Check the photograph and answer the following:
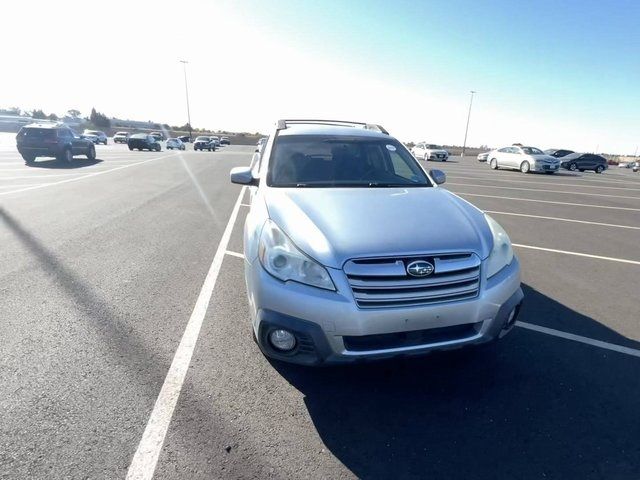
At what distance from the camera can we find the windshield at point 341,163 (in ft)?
11.8

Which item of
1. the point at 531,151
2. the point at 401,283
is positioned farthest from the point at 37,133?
the point at 531,151

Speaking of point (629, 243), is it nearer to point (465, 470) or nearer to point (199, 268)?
point (465, 470)

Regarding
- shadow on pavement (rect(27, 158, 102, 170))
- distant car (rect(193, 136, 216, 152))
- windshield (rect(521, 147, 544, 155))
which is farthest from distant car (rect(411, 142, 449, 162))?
shadow on pavement (rect(27, 158, 102, 170))

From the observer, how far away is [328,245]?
2.32m

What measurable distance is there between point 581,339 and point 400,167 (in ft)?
7.86

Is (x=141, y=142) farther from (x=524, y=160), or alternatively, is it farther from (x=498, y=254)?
(x=498, y=254)

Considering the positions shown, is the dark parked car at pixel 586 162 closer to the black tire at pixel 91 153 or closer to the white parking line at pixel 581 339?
the white parking line at pixel 581 339

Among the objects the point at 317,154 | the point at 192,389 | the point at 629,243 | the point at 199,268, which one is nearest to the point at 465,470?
the point at 192,389

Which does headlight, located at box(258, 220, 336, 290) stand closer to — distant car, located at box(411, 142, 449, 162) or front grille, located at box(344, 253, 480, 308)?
front grille, located at box(344, 253, 480, 308)

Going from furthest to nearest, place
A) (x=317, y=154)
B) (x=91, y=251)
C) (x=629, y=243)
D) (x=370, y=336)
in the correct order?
(x=629, y=243) → (x=91, y=251) → (x=317, y=154) → (x=370, y=336)

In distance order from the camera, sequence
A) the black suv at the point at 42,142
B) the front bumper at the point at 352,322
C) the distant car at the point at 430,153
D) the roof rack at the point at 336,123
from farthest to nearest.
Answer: the distant car at the point at 430,153 → the black suv at the point at 42,142 → the roof rack at the point at 336,123 → the front bumper at the point at 352,322

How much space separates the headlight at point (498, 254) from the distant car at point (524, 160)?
23744 millimetres

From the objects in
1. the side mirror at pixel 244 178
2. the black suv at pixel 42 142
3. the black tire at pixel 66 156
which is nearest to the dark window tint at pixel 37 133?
the black suv at pixel 42 142

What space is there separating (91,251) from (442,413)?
5071mm
